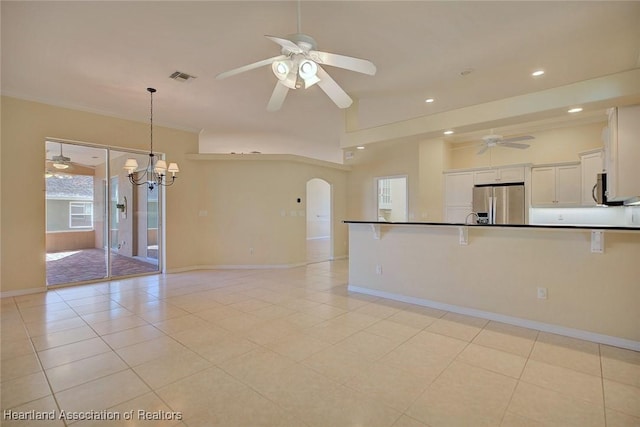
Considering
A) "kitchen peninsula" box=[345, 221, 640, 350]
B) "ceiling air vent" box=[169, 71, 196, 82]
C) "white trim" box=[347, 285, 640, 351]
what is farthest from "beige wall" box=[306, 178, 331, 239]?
"ceiling air vent" box=[169, 71, 196, 82]

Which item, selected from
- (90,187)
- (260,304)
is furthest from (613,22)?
(90,187)

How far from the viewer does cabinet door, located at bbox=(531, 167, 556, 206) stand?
5.57 meters

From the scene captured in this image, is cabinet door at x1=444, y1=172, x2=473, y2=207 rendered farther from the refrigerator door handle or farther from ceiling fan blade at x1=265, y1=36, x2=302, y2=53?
ceiling fan blade at x1=265, y1=36, x2=302, y2=53

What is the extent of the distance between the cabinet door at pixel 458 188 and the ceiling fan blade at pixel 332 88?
4.76 m

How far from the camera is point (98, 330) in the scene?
3080mm

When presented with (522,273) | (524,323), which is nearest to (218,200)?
(522,273)

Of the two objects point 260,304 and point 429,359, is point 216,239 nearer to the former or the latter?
point 260,304

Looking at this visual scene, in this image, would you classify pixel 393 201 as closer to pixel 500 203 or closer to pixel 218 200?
pixel 500 203

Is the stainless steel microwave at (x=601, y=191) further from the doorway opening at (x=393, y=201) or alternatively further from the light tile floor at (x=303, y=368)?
the doorway opening at (x=393, y=201)

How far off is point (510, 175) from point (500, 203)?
0.59 metres

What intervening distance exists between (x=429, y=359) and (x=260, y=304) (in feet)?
7.38

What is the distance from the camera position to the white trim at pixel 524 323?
2707 mm

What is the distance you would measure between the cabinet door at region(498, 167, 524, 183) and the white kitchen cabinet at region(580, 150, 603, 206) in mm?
904

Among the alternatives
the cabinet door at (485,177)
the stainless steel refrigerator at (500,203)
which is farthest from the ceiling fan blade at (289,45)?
the cabinet door at (485,177)
